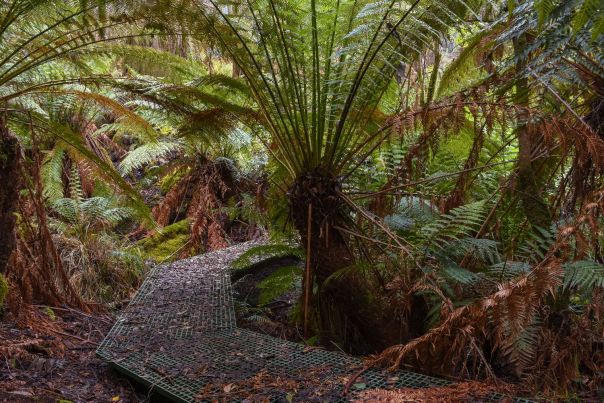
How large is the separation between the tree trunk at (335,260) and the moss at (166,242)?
10.5 ft

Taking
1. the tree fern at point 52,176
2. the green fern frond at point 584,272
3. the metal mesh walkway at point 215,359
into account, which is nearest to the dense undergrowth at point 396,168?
the green fern frond at point 584,272

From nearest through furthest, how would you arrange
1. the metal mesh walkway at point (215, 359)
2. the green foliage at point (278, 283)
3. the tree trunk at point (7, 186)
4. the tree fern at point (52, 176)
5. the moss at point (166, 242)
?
the metal mesh walkway at point (215, 359) < the tree trunk at point (7, 186) < the green foliage at point (278, 283) < the tree fern at point (52, 176) < the moss at point (166, 242)

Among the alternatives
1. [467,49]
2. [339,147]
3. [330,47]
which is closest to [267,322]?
[339,147]

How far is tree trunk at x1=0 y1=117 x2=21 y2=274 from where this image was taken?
269 cm

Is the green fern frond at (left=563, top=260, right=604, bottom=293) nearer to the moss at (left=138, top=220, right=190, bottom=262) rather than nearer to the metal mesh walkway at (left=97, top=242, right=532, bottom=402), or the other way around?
the metal mesh walkway at (left=97, top=242, right=532, bottom=402)

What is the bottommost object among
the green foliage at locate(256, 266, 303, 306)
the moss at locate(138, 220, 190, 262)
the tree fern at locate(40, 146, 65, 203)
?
the green foliage at locate(256, 266, 303, 306)

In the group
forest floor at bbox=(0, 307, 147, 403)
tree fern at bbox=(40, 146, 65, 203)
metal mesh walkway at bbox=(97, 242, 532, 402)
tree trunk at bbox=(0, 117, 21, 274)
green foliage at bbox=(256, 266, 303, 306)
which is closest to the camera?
metal mesh walkway at bbox=(97, 242, 532, 402)

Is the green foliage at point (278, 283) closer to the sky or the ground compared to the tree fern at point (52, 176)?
closer to the ground

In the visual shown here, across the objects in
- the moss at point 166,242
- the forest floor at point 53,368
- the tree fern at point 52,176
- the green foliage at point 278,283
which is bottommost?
the forest floor at point 53,368

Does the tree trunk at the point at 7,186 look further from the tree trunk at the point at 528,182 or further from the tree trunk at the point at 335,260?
the tree trunk at the point at 528,182

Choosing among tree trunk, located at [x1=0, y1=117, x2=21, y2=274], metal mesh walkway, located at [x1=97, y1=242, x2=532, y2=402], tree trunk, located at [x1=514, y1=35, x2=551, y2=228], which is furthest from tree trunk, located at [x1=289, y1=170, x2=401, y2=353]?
tree trunk, located at [x1=0, y1=117, x2=21, y2=274]

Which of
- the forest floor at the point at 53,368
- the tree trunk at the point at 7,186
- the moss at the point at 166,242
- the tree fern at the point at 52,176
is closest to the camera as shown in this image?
the forest floor at the point at 53,368

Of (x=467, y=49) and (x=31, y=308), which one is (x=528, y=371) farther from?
(x=31, y=308)

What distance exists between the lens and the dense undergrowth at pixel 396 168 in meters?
2.22
